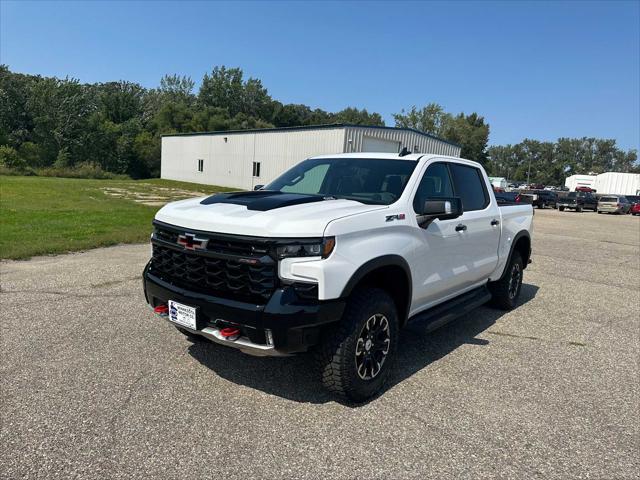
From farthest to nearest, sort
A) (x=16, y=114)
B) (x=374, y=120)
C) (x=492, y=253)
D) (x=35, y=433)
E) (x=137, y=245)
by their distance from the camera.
Answer: (x=374, y=120)
(x=16, y=114)
(x=137, y=245)
(x=492, y=253)
(x=35, y=433)

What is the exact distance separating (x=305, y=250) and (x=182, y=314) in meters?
1.10

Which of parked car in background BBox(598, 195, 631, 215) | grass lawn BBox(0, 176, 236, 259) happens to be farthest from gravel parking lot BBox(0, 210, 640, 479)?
parked car in background BBox(598, 195, 631, 215)

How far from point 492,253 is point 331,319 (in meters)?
3.01

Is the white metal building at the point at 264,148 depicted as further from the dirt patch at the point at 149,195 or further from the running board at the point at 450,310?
the running board at the point at 450,310

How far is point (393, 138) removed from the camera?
27.2m

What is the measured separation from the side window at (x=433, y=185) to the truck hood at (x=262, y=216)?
0.55 metres

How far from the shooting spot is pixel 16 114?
63.4 m

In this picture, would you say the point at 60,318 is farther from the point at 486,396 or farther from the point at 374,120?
the point at 374,120

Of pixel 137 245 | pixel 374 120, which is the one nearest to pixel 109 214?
pixel 137 245

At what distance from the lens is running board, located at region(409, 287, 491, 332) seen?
404cm

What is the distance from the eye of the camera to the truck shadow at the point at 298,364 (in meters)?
3.62

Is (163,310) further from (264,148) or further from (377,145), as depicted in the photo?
(264,148)

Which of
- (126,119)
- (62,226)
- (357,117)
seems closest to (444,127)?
(357,117)

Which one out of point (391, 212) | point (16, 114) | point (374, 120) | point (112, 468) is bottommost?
point (112, 468)
